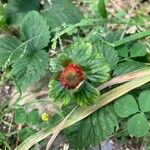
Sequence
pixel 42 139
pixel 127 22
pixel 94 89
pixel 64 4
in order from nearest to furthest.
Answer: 1. pixel 94 89
2. pixel 42 139
3. pixel 127 22
4. pixel 64 4

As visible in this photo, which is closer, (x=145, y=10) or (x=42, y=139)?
(x=42, y=139)

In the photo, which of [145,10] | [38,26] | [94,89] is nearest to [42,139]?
[94,89]

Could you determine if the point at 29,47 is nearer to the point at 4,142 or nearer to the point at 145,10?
the point at 4,142

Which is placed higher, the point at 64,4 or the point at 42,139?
the point at 64,4

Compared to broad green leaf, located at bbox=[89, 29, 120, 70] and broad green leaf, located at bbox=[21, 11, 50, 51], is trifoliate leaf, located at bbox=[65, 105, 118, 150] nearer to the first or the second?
broad green leaf, located at bbox=[89, 29, 120, 70]

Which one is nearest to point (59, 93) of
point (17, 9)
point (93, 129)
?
point (93, 129)

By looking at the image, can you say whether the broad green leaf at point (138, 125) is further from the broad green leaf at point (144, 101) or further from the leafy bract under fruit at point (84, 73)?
the leafy bract under fruit at point (84, 73)

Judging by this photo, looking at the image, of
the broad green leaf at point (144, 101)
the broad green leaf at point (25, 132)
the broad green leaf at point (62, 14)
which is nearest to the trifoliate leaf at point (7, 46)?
the broad green leaf at point (62, 14)
